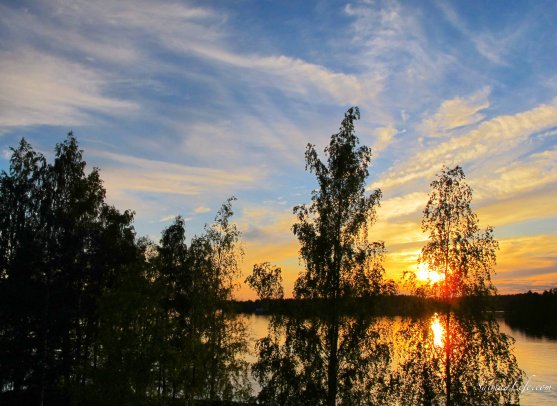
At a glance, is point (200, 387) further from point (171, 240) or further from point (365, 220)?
point (171, 240)

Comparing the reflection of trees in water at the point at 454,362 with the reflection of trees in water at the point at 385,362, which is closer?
the reflection of trees in water at the point at 454,362

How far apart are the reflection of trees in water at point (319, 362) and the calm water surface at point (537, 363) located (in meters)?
4.66

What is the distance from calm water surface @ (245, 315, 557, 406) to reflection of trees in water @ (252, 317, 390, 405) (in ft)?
15.3

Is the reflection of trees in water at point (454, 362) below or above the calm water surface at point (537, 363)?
above

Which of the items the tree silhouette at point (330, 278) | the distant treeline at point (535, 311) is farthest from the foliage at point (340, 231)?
the distant treeline at point (535, 311)

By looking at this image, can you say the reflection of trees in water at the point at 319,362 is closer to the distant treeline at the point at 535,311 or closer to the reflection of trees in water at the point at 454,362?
the reflection of trees in water at the point at 454,362

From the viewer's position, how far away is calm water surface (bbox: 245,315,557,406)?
41719 mm

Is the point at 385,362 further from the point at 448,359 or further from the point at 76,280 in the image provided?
the point at 76,280

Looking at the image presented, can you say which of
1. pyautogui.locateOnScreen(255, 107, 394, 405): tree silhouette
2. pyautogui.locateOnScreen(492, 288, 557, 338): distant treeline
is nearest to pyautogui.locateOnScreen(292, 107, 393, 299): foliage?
pyautogui.locateOnScreen(255, 107, 394, 405): tree silhouette

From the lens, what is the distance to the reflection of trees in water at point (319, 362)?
19.6 meters

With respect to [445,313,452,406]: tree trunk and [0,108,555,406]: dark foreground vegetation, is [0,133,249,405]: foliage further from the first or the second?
[445,313,452,406]: tree trunk

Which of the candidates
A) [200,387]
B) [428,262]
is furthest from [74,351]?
[428,262]

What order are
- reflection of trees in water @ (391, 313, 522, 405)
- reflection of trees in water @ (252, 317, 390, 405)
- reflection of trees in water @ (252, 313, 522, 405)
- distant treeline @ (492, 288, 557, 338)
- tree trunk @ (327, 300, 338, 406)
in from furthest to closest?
distant treeline @ (492, 288, 557, 338)
reflection of trees in water @ (252, 317, 390, 405)
tree trunk @ (327, 300, 338, 406)
reflection of trees in water @ (252, 313, 522, 405)
reflection of trees in water @ (391, 313, 522, 405)

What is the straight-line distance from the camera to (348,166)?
21.0 m
